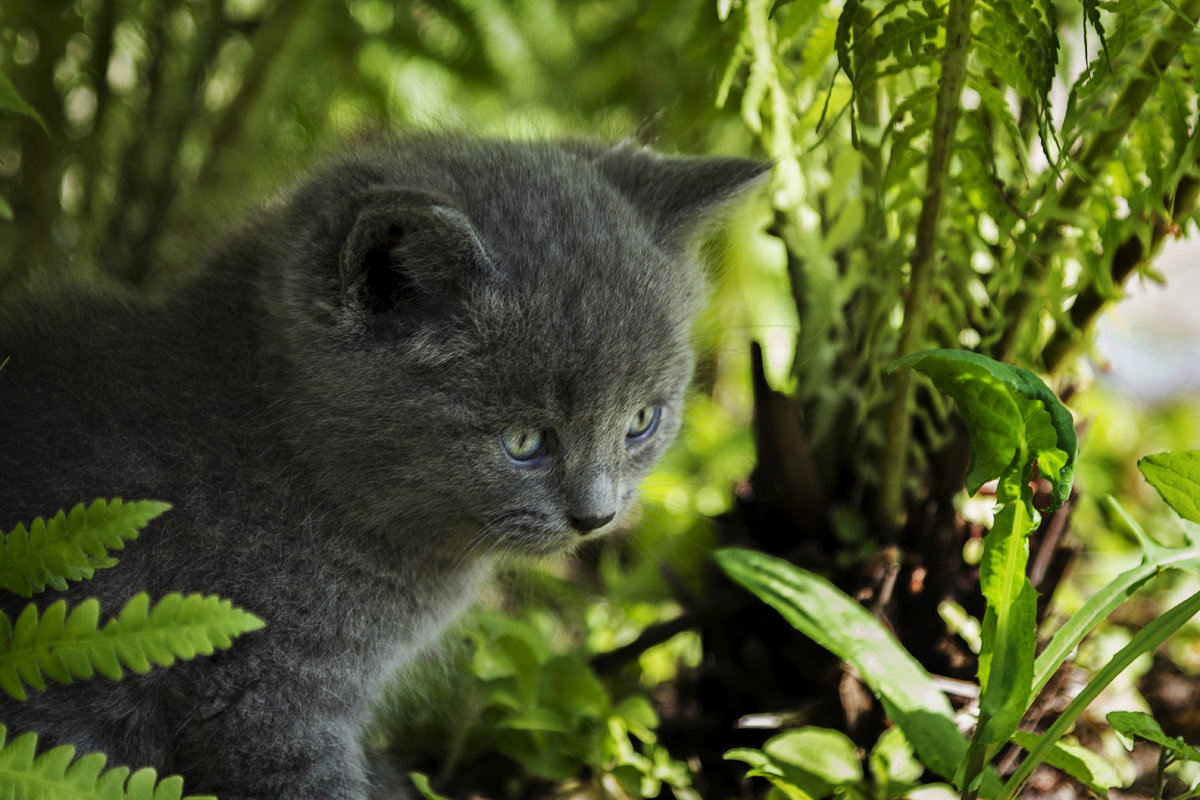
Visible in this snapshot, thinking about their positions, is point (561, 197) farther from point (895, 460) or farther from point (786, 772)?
point (786, 772)

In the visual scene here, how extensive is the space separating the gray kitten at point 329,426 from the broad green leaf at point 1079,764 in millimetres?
751

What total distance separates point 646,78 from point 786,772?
2711 millimetres

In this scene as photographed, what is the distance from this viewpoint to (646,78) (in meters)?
3.84

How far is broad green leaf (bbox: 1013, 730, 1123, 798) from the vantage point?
5.16ft

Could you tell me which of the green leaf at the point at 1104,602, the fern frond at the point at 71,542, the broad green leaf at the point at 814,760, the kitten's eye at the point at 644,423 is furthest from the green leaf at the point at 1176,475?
the fern frond at the point at 71,542

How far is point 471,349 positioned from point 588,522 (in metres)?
0.35

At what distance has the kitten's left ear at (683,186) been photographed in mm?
1932

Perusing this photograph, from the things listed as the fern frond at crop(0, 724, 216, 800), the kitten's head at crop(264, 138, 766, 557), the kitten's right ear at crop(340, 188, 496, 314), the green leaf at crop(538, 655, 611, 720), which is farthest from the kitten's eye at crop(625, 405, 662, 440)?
the fern frond at crop(0, 724, 216, 800)

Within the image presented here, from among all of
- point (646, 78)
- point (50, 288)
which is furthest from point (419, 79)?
point (50, 288)

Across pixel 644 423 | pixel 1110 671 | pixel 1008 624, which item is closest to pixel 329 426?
pixel 644 423

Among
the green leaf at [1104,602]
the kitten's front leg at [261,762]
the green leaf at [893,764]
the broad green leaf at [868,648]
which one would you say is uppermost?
the green leaf at [1104,602]

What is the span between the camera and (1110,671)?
1.44 metres

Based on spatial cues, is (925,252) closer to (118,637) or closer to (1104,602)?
(1104,602)

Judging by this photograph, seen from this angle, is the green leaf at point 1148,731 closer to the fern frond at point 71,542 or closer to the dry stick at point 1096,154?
the dry stick at point 1096,154
